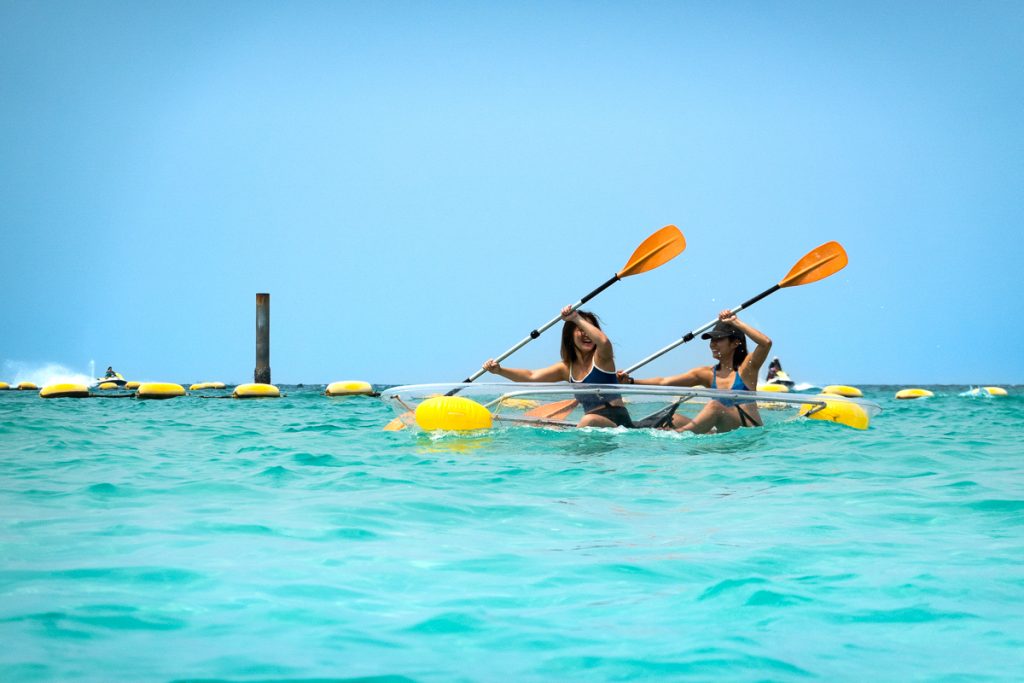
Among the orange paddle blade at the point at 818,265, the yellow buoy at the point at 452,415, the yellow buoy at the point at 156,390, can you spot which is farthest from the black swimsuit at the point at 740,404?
the yellow buoy at the point at 156,390

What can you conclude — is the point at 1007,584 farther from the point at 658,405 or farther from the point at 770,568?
the point at 658,405

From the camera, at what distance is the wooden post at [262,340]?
92.5 ft

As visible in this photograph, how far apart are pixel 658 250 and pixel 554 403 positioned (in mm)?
2483

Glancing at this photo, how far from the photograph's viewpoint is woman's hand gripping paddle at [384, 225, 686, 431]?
9.95 m

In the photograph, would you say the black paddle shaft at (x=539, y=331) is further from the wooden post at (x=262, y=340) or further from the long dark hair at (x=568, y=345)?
the wooden post at (x=262, y=340)

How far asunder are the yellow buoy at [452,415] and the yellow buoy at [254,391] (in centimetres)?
1555

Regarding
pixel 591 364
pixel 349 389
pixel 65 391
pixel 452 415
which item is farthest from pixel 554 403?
pixel 65 391

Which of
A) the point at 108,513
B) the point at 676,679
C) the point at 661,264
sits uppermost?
the point at 661,264

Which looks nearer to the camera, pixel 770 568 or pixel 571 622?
pixel 571 622

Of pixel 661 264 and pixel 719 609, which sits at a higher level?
pixel 661 264

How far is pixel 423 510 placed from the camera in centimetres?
466

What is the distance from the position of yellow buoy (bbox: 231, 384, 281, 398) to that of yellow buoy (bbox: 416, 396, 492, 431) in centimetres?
1555

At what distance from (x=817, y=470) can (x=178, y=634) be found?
4.89m

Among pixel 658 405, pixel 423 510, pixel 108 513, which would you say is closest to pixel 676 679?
pixel 423 510
